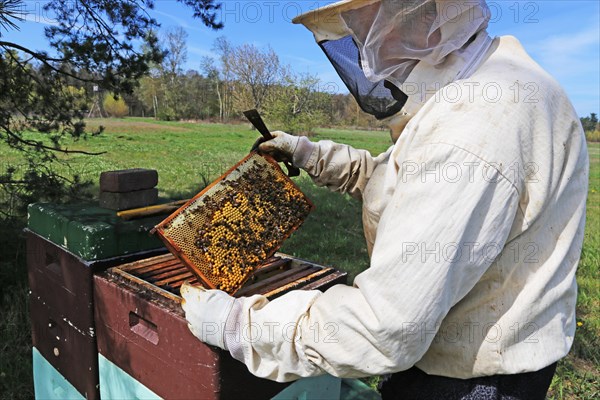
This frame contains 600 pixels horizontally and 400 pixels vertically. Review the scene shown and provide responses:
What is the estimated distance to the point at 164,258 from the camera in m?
1.88

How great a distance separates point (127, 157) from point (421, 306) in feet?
44.9

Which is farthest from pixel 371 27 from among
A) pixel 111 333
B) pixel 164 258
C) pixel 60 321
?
pixel 60 321

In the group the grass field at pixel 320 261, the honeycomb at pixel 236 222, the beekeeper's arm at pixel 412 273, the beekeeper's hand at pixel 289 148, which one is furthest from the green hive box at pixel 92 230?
the beekeeper's arm at pixel 412 273

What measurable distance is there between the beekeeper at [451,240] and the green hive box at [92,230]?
1.72 feet

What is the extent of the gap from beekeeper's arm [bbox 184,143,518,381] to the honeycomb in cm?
51

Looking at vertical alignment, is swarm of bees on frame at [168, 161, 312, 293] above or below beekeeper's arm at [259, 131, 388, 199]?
below

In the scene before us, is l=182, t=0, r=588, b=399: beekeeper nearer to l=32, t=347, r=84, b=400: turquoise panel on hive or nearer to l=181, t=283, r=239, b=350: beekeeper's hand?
l=181, t=283, r=239, b=350: beekeeper's hand

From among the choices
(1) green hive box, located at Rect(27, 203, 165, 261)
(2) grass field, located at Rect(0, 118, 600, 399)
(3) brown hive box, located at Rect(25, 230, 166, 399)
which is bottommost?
(2) grass field, located at Rect(0, 118, 600, 399)

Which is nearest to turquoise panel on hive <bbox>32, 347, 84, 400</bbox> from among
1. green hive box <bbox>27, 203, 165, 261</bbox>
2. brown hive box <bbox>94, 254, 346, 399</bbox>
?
brown hive box <bbox>94, 254, 346, 399</bbox>

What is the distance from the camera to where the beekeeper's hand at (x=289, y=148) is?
1986 mm

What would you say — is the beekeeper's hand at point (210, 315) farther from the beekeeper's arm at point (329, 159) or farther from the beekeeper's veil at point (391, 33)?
the beekeeper's arm at point (329, 159)

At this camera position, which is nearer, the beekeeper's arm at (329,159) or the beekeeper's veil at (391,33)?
the beekeeper's veil at (391,33)

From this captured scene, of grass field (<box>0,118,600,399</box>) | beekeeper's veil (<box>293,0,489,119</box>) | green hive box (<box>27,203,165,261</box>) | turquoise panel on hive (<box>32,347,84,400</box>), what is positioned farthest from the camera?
grass field (<box>0,118,600,399</box>)

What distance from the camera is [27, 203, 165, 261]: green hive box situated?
1.67 meters
